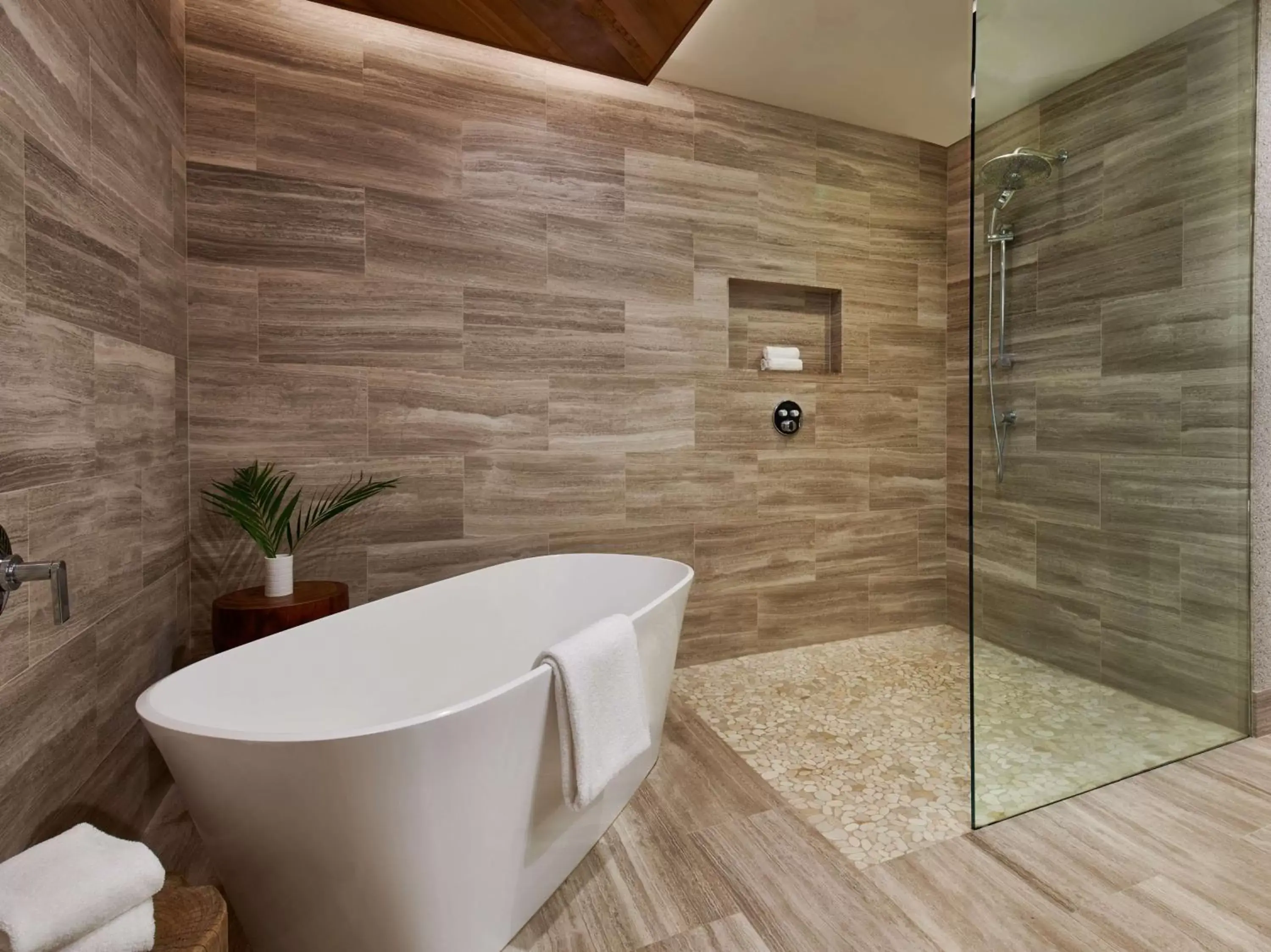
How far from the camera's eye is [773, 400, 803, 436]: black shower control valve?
326 cm

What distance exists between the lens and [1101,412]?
1960 mm

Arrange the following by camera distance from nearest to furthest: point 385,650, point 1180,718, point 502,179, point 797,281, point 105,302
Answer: point 105,302, point 385,650, point 1180,718, point 502,179, point 797,281

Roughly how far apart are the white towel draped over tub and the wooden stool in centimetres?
62

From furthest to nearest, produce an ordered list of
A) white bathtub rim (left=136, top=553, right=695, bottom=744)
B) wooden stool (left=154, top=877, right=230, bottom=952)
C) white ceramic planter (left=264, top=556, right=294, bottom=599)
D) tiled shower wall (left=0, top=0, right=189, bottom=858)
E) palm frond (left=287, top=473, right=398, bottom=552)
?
palm frond (left=287, top=473, right=398, bottom=552), white ceramic planter (left=264, top=556, right=294, bottom=599), tiled shower wall (left=0, top=0, right=189, bottom=858), white bathtub rim (left=136, top=553, right=695, bottom=744), wooden stool (left=154, top=877, right=230, bottom=952)

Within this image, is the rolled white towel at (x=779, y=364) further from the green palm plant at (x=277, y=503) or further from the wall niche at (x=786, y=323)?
the green palm plant at (x=277, y=503)

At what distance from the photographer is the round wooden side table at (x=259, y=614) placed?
1.95m

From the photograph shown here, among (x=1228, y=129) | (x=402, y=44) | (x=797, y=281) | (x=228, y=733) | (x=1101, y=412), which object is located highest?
(x=402, y=44)

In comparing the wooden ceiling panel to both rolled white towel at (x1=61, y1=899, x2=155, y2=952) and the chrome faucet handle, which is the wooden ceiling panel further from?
rolled white towel at (x1=61, y1=899, x2=155, y2=952)

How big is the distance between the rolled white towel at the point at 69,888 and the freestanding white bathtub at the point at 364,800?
0.66 feet

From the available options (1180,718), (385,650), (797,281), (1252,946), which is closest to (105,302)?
(385,650)

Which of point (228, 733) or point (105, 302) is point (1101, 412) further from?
point (105, 302)

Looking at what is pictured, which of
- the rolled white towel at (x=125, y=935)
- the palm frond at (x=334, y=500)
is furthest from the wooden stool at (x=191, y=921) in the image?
the palm frond at (x=334, y=500)

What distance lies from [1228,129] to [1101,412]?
1213 millimetres

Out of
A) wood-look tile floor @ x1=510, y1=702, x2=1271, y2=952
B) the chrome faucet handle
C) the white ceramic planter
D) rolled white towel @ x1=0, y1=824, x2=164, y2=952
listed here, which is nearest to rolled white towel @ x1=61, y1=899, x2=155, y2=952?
rolled white towel @ x1=0, y1=824, x2=164, y2=952
